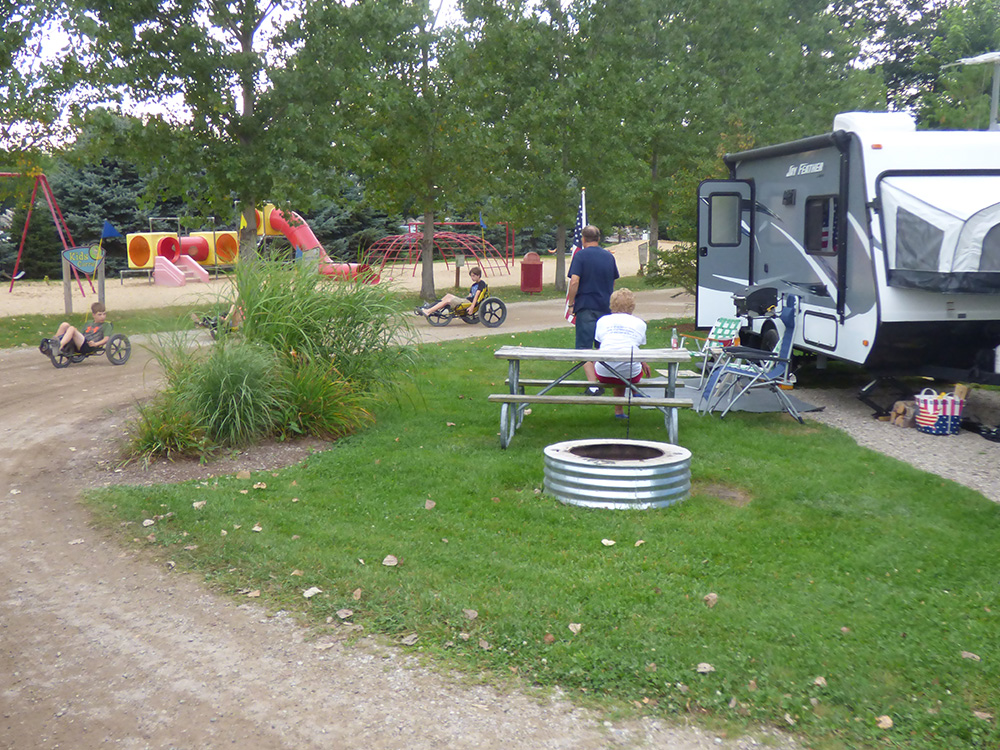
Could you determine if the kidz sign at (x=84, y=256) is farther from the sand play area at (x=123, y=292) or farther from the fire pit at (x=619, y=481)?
the fire pit at (x=619, y=481)

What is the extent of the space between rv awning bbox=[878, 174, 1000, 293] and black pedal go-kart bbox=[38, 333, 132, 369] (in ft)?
30.7

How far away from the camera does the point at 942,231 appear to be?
8.23 m

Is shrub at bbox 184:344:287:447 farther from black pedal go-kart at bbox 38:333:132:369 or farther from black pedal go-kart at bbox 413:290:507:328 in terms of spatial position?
black pedal go-kart at bbox 413:290:507:328

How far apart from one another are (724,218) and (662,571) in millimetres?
7997

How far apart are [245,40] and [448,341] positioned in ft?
22.4

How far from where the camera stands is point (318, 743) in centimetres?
343

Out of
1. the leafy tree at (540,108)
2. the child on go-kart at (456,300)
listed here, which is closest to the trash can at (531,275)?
the leafy tree at (540,108)

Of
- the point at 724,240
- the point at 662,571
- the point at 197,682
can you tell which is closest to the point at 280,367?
the point at 662,571

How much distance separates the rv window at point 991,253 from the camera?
320 inches

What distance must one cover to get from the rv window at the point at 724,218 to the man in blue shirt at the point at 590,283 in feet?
9.61

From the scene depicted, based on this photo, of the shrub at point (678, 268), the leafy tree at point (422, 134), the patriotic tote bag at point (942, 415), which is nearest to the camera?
the patriotic tote bag at point (942, 415)

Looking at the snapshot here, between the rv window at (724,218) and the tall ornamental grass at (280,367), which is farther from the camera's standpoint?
the rv window at (724,218)

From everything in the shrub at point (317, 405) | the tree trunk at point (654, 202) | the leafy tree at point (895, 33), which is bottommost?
the shrub at point (317, 405)

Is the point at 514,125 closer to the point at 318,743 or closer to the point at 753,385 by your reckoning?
the point at 753,385
